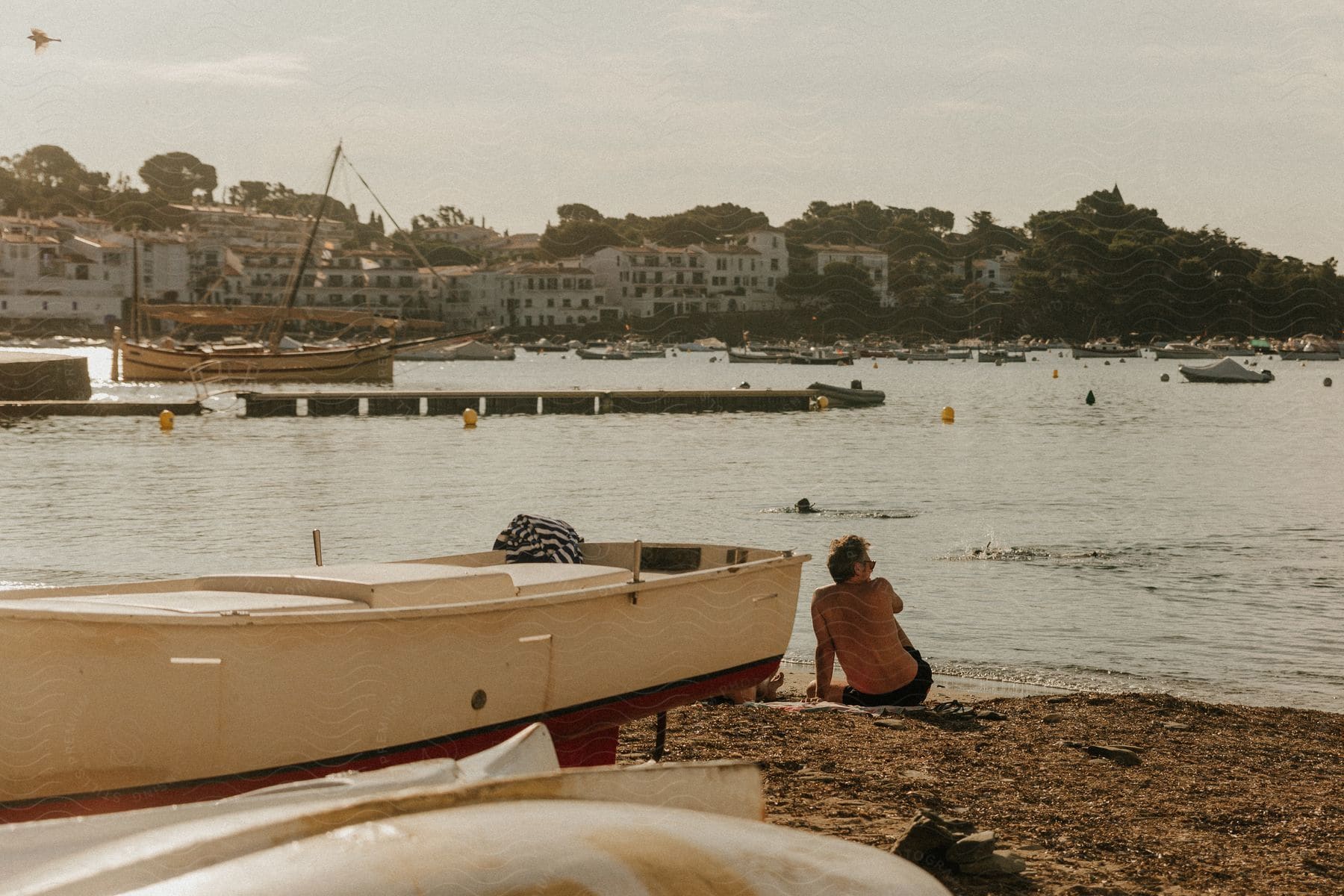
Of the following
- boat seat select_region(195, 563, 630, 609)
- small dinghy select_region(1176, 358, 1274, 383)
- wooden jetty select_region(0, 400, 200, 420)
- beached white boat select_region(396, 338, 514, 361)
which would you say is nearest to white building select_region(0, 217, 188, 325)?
beached white boat select_region(396, 338, 514, 361)

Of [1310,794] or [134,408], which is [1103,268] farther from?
[1310,794]

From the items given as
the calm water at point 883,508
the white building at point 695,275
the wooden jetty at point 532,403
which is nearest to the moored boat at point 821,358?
the white building at point 695,275

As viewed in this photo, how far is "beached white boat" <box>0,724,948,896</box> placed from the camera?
2137mm

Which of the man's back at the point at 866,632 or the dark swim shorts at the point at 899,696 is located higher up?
the man's back at the point at 866,632

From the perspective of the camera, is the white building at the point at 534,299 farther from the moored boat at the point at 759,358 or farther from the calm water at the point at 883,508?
the calm water at the point at 883,508

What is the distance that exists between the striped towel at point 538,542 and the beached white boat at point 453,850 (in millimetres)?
3879

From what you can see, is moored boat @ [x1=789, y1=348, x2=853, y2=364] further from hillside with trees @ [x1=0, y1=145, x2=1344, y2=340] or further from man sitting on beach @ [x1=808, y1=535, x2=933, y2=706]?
man sitting on beach @ [x1=808, y1=535, x2=933, y2=706]

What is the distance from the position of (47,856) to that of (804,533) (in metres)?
17.0

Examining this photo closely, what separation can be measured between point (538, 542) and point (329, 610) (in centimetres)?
171

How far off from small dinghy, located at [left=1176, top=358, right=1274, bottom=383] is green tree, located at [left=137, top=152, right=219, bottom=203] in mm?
58295

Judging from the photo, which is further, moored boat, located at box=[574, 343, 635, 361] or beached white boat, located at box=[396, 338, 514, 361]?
beached white boat, located at box=[396, 338, 514, 361]

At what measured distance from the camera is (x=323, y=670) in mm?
5098

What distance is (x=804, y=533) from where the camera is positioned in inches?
763

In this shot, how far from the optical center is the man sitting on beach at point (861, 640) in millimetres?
7410
